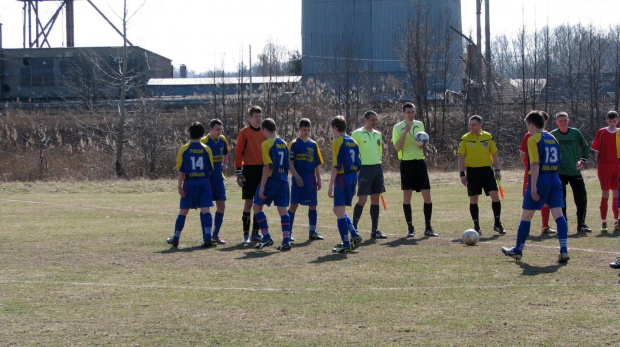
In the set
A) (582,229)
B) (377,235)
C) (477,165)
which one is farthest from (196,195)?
(582,229)

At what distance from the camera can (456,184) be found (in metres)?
26.2

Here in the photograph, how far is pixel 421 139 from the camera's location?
40.0ft

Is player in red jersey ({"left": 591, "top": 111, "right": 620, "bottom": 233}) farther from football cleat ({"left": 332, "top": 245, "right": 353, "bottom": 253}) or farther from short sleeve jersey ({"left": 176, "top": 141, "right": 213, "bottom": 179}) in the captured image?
short sleeve jersey ({"left": 176, "top": 141, "right": 213, "bottom": 179})

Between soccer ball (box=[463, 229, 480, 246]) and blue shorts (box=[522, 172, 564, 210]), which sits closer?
blue shorts (box=[522, 172, 564, 210])

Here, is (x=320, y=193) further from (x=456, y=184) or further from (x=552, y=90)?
(x=552, y=90)

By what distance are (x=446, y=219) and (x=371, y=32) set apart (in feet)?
133

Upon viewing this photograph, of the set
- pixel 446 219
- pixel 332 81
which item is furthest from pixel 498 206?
pixel 332 81

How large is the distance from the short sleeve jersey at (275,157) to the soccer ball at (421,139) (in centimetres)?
256

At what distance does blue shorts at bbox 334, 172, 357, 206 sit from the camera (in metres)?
10.6

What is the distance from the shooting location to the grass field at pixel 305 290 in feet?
19.4

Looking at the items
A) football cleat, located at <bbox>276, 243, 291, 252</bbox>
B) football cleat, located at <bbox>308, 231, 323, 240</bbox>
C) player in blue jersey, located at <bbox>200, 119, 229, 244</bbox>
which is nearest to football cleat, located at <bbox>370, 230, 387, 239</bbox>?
football cleat, located at <bbox>308, 231, 323, 240</bbox>

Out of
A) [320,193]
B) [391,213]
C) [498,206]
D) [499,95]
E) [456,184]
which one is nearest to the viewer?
[498,206]

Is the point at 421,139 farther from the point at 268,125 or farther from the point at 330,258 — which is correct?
the point at 330,258

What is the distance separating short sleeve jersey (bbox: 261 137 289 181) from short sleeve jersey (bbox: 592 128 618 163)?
5.79 meters
